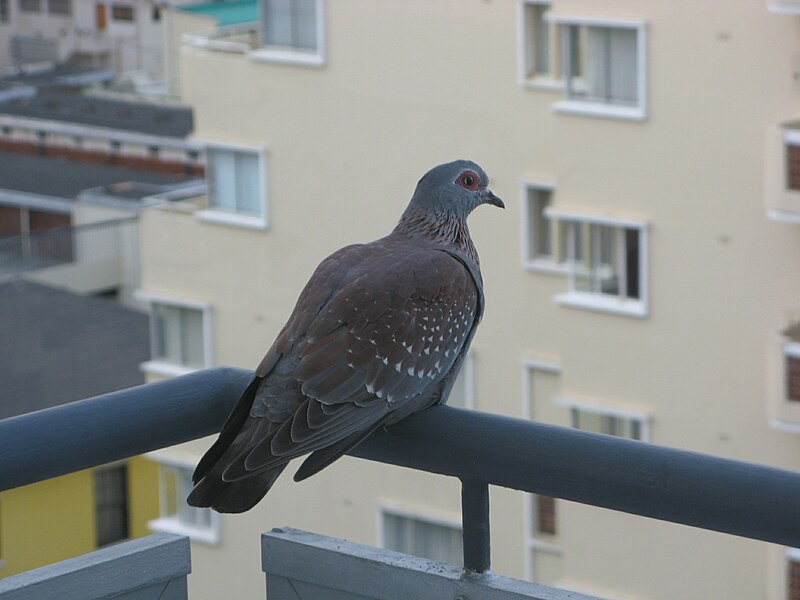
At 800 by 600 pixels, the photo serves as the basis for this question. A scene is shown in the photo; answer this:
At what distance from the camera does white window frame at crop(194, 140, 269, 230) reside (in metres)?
17.2

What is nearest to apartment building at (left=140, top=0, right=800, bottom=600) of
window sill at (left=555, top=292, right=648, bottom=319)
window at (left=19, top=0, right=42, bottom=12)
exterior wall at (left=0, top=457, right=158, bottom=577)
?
window sill at (left=555, top=292, right=648, bottom=319)

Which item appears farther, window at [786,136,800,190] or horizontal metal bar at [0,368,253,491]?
window at [786,136,800,190]

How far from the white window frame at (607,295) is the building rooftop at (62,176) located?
19061 mm

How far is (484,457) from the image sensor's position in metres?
2.39

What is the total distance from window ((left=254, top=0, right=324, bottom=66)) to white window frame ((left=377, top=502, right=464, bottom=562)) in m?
4.52

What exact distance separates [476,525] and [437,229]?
59.8 inches

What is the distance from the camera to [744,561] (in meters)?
14.1

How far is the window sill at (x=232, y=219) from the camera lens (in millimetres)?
17297

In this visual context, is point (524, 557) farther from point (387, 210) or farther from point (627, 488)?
point (627, 488)

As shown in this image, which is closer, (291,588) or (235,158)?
(291,588)

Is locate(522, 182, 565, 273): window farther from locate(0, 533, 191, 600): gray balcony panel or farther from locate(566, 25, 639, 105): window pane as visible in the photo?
locate(0, 533, 191, 600): gray balcony panel

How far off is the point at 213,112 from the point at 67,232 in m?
13.9

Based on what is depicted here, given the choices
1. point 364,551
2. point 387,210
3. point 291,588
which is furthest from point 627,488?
point 387,210

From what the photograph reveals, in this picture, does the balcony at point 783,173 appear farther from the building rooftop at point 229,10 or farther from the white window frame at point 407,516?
the building rooftop at point 229,10
